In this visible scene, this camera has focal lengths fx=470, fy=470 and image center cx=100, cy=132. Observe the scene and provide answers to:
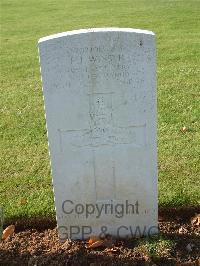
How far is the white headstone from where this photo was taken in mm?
2871

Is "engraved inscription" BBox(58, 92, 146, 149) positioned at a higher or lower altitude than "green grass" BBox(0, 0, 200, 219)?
higher

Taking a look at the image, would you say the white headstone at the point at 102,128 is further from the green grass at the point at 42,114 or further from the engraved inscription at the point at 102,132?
the green grass at the point at 42,114

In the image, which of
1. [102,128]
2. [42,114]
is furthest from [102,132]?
[42,114]

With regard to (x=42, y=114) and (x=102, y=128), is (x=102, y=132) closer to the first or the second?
(x=102, y=128)

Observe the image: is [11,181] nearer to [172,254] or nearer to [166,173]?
[166,173]

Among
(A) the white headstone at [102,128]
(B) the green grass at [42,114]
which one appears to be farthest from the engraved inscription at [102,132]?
(B) the green grass at [42,114]

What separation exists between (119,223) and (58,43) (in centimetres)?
139

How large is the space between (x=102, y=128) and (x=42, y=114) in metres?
3.20

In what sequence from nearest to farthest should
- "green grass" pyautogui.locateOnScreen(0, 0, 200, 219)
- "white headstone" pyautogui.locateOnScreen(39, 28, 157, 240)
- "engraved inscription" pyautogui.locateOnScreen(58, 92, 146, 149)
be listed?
"white headstone" pyautogui.locateOnScreen(39, 28, 157, 240)
"engraved inscription" pyautogui.locateOnScreen(58, 92, 146, 149)
"green grass" pyautogui.locateOnScreen(0, 0, 200, 219)

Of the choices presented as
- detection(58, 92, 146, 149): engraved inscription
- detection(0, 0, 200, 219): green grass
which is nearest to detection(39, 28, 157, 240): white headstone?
detection(58, 92, 146, 149): engraved inscription

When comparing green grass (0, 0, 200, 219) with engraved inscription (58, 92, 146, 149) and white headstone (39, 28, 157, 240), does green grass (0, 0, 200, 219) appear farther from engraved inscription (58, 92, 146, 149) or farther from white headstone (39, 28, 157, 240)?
engraved inscription (58, 92, 146, 149)

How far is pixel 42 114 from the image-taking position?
6180mm

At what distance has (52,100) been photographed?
9.84ft

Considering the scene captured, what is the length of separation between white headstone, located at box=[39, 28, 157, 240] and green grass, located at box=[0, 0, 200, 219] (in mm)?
539
